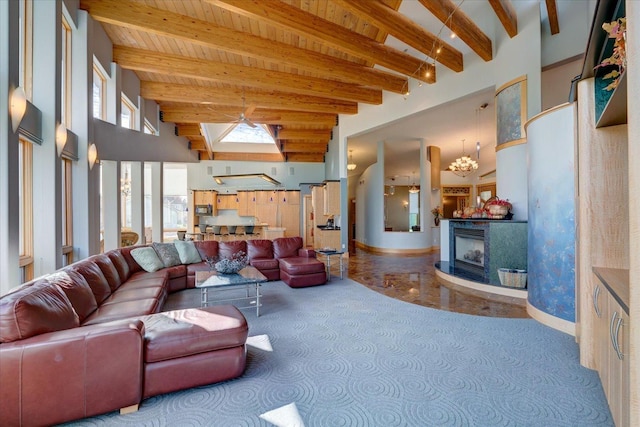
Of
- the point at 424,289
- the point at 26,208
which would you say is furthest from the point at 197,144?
the point at 424,289

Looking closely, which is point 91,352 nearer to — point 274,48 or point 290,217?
point 274,48

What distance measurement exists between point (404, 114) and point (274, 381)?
20.4 ft

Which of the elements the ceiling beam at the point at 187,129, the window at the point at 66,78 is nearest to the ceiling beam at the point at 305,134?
the ceiling beam at the point at 187,129

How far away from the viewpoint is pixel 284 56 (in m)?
4.99

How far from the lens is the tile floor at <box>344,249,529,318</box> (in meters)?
3.91

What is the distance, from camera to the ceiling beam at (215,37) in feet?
13.5

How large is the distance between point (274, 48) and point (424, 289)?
486 cm

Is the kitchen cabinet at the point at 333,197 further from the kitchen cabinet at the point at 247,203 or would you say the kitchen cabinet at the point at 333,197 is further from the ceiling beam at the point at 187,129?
the ceiling beam at the point at 187,129

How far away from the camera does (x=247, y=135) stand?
11266 mm

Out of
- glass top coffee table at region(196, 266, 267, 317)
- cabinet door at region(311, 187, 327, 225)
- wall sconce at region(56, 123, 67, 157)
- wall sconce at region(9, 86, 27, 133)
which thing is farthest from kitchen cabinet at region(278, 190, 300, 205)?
wall sconce at region(9, 86, 27, 133)

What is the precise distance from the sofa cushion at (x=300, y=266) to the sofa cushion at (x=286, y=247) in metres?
0.42

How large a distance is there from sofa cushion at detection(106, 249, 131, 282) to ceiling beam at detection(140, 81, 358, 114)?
3.96m

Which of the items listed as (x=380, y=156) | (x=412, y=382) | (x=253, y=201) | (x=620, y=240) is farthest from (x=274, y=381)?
(x=253, y=201)

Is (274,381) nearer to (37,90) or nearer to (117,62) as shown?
(37,90)
